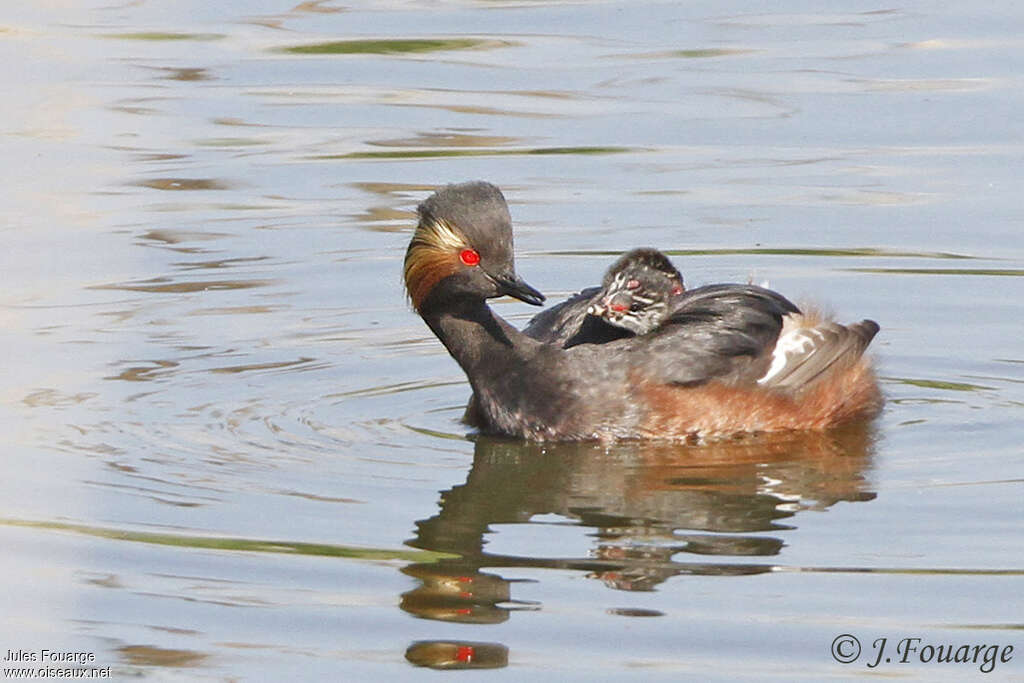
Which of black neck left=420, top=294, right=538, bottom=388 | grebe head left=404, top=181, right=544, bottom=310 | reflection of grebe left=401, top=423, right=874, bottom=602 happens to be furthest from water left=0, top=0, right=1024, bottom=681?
grebe head left=404, top=181, right=544, bottom=310

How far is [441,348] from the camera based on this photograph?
10.7 meters

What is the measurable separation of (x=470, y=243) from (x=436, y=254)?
0.18 metres

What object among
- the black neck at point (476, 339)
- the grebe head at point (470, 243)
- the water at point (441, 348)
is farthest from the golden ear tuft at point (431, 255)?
the water at point (441, 348)

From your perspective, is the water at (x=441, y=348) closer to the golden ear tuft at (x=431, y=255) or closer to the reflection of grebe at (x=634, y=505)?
the reflection of grebe at (x=634, y=505)

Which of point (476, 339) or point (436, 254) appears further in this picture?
point (476, 339)

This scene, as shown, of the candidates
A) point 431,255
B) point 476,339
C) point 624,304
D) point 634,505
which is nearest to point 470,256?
point 431,255

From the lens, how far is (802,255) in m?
11.6

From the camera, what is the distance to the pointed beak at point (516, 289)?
8.97 m

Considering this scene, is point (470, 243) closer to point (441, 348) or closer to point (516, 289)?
point (516, 289)

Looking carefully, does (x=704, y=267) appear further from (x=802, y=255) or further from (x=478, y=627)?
(x=478, y=627)

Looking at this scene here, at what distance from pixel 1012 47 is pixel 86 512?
30.4 feet

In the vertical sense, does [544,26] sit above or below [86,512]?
above

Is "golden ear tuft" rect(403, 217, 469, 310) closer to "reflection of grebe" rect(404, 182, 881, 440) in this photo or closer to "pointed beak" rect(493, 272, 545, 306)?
"reflection of grebe" rect(404, 182, 881, 440)

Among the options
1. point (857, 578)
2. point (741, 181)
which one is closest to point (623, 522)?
point (857, 578)
